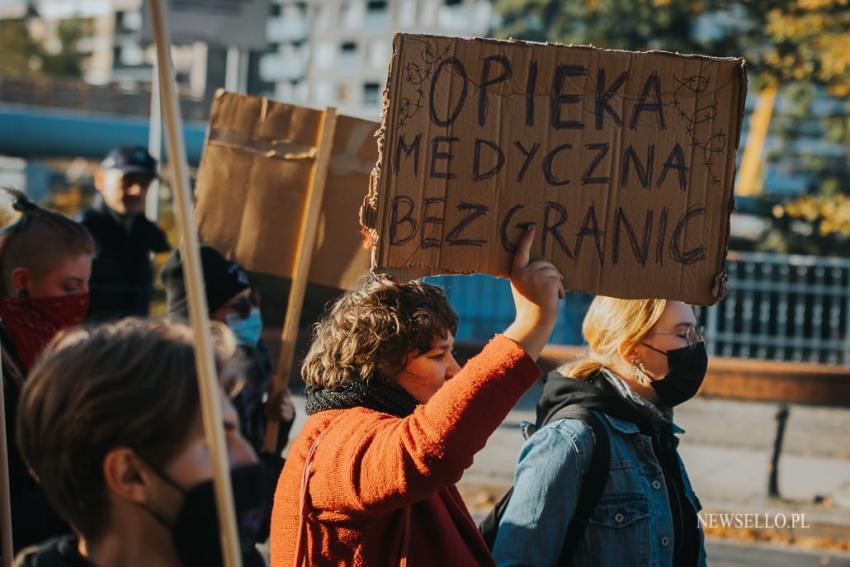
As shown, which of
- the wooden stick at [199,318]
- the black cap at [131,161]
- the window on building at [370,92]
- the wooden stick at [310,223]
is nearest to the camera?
the wooden stick at [199,318]

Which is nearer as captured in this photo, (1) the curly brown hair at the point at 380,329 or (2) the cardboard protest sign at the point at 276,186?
A: (1) the curly brown hair at the point at 380,329

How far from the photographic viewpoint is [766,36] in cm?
1780

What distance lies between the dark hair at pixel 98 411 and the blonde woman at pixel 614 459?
1290mm

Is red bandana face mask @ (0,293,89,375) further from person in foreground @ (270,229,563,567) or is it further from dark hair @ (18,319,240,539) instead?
dark hair @ (18,319,240,539)

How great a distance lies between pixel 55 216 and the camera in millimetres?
3676

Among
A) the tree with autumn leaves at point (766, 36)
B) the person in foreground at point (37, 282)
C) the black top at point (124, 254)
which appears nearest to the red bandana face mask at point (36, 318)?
the person in foreground at point (37, 282)

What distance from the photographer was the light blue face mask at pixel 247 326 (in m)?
4.34

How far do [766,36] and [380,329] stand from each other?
53.3 ft

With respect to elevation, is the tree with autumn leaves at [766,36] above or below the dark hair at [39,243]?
above

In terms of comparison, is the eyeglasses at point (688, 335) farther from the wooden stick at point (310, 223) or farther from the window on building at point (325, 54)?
the window on building at point (325, 54)

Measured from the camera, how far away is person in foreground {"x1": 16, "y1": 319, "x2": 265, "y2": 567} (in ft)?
5.90

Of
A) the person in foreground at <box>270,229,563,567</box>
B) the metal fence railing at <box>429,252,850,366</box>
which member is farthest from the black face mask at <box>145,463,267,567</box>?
the metal fence railing at <box>429,252,850,366</box>

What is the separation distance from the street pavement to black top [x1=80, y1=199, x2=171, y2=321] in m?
2.78

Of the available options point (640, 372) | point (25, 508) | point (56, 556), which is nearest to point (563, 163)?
point (640, 372)
